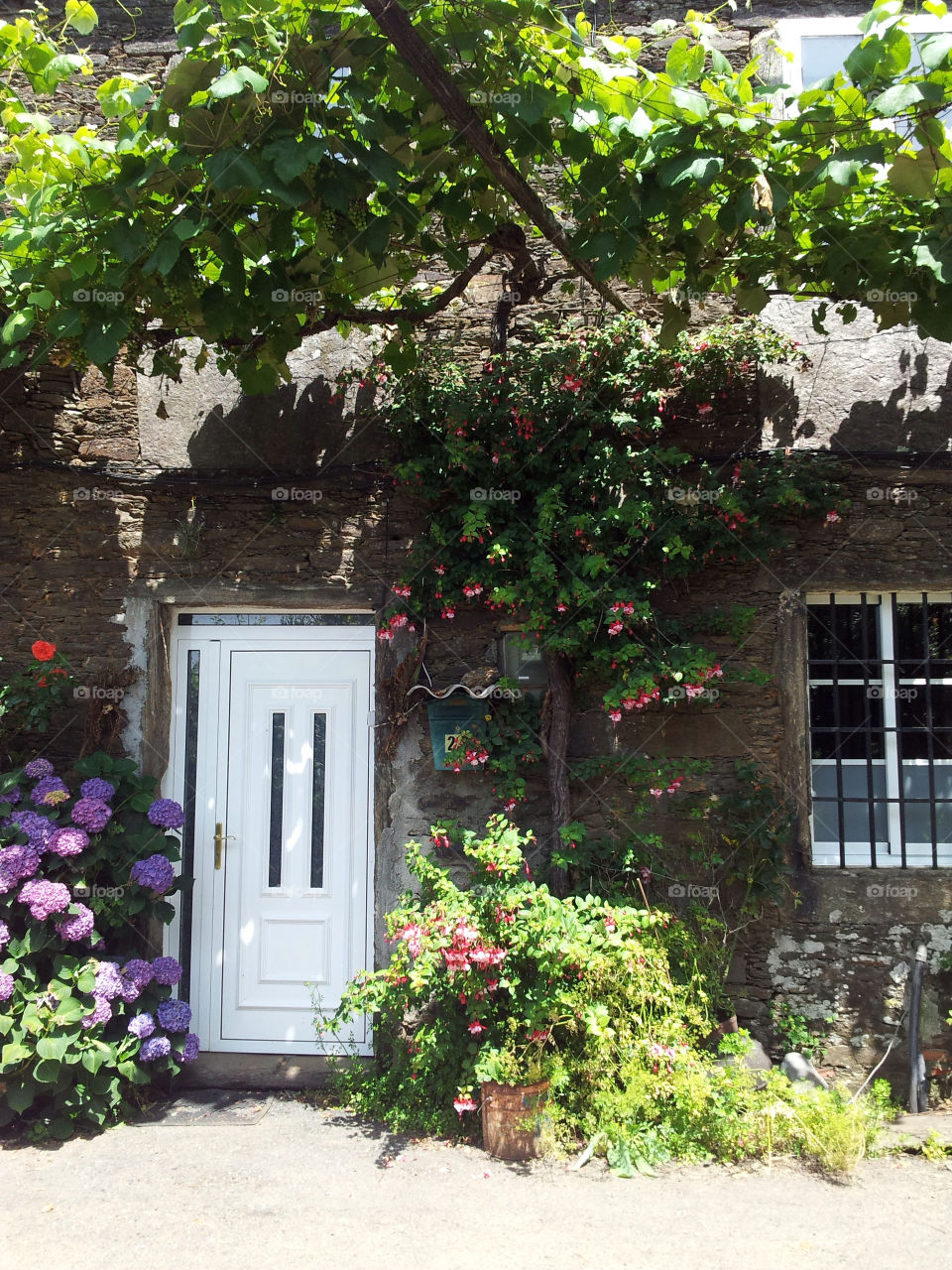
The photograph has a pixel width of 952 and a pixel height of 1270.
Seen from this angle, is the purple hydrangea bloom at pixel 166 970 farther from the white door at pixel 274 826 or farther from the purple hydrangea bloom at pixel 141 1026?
the white door at pixel 274 826

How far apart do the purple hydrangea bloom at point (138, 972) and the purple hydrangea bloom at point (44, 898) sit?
43 cm

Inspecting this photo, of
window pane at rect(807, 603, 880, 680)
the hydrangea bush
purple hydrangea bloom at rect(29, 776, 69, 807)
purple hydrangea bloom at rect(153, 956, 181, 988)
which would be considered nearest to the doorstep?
the hydrangea bush

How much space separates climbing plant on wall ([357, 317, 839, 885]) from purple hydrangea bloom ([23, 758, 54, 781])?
176 centimetres

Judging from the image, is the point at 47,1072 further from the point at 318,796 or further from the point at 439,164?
the point at 439,164

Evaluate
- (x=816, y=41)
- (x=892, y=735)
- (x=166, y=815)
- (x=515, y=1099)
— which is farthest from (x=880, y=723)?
(x=816, y=41)

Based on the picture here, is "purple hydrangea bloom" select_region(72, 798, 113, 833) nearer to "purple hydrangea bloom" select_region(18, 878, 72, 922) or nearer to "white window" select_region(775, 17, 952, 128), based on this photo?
"purple hydrangea bloom" select_region(18, 878, 72, 922)

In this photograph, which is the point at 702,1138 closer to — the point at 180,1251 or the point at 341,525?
the point at 180,1251

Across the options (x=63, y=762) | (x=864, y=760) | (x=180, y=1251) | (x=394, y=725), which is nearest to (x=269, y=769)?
(x=394, y=725)

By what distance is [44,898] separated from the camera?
3.87 metres

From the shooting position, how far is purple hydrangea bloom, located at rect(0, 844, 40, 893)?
12.8ft

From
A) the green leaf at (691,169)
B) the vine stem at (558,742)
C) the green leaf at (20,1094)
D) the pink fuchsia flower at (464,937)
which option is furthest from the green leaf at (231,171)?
the green leaf at (20,1094)

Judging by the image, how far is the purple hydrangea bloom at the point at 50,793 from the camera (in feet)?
13.6

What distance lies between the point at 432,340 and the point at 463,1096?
3.80m

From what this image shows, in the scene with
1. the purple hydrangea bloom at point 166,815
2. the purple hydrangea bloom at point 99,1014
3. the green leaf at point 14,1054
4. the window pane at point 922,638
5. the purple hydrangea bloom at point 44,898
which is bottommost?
the green leaf at point 14,1054
